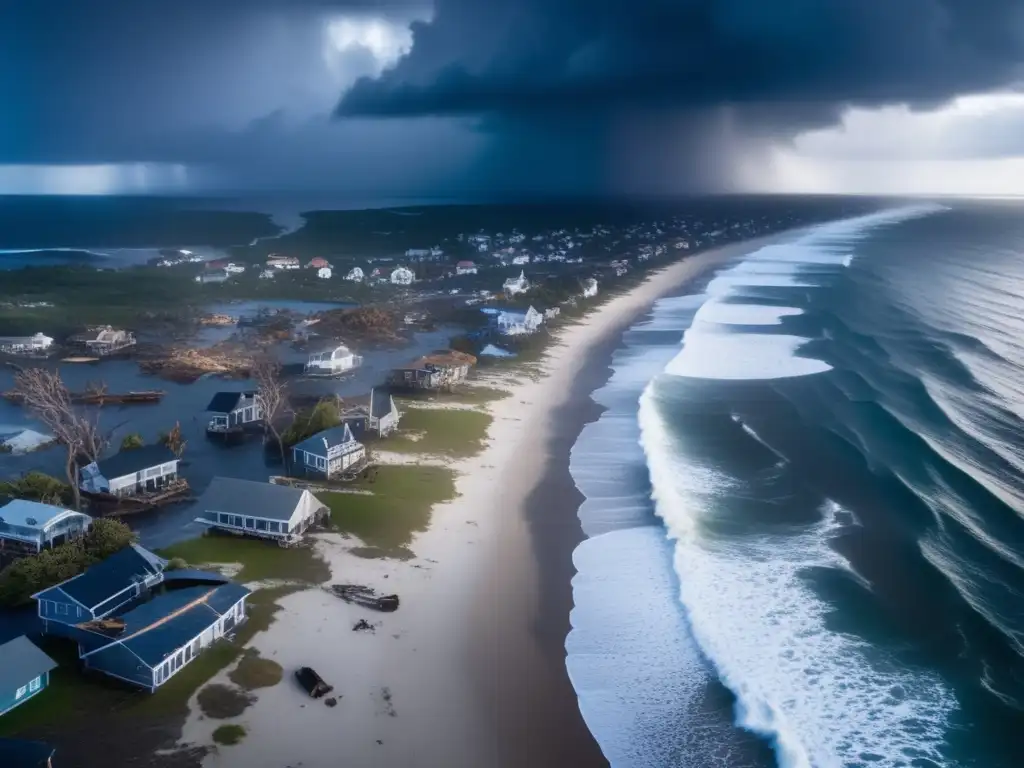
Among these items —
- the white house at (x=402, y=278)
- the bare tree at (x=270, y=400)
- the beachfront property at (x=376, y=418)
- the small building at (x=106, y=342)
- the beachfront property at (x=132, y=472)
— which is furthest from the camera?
the white house at (x=402, y=278)

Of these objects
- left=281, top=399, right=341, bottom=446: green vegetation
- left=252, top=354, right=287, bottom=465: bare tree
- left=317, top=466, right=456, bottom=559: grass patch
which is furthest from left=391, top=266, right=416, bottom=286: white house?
left=317, top=466, right=456, bottom=559: grass patch

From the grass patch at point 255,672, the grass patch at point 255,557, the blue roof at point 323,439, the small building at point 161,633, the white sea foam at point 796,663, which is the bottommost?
the white sea foam at point 796,663

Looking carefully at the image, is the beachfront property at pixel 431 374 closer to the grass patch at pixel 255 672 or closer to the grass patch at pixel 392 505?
the grass patch at pixel 392 505

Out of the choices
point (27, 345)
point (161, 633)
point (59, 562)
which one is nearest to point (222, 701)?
point (161, 633)

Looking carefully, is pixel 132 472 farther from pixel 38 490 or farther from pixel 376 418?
pixel 376 418

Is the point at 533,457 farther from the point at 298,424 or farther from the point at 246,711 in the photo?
the point at 246,711

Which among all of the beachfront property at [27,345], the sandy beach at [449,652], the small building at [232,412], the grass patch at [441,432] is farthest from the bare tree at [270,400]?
the beachfront property at [27,345]

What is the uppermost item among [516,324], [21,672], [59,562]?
[516,324]
